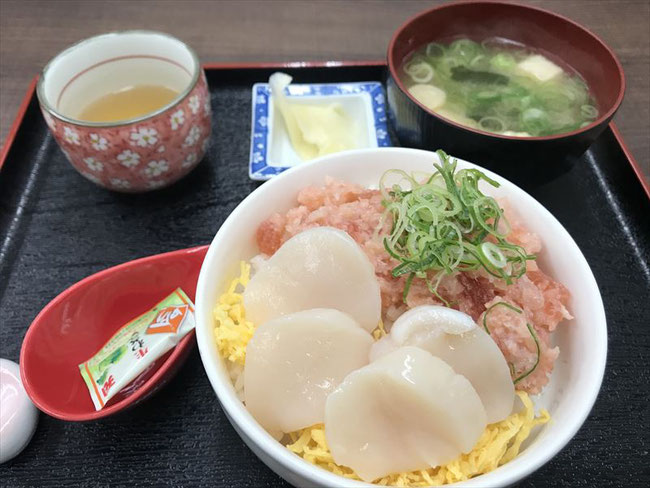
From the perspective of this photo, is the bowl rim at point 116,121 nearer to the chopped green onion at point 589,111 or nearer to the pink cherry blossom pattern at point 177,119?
the pink cherry blossom pattern at point 177,119

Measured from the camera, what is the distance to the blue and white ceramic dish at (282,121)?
1824 millimetres

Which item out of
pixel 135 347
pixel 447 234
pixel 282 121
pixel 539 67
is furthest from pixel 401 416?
pixel 539 67

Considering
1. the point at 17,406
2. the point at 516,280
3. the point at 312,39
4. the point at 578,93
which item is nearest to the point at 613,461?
the point at 516,280

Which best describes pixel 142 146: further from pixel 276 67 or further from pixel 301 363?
pixel 301 363

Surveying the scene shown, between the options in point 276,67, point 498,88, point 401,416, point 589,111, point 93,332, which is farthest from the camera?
point 276,67

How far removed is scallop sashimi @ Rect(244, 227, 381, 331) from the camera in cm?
105

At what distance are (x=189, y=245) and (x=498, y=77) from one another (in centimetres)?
141

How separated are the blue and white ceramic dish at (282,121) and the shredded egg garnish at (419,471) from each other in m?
0.80

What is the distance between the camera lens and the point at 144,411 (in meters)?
1.27

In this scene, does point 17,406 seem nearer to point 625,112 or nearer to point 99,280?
point 99,280

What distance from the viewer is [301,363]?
3.19 ft

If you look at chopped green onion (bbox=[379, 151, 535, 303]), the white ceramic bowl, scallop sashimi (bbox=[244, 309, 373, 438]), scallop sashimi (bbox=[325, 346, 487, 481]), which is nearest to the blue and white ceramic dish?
the white ceramic bowl

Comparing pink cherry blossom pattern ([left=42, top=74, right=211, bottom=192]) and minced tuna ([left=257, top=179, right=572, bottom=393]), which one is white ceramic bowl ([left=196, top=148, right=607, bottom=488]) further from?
pink cherry blossom pattern ([left=42, top=74, right=211, bottom=192])

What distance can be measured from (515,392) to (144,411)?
0.92 m
